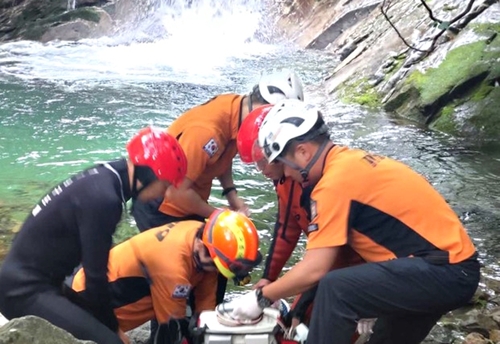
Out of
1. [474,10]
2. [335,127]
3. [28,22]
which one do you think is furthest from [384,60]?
[28,22]

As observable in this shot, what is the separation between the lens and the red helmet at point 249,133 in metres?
4.13

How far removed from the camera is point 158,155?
3.60 metres

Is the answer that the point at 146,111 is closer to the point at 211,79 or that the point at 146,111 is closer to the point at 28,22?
the point at 211,79

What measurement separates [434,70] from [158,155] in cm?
870

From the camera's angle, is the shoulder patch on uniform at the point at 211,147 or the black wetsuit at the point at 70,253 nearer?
the black wetsuit at the point at 70,253

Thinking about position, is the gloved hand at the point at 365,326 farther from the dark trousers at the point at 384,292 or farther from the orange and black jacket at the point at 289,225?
the orange and black jacket at the point at 289,225

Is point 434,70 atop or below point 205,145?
below

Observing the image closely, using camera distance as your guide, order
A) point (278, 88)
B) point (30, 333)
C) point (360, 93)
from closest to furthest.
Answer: point (30, 333) < point (278, 88) < point (360, 93)

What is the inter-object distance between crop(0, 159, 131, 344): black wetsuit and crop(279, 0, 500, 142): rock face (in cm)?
556

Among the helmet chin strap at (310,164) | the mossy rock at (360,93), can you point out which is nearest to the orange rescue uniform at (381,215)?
the helmet chin strap at (310,164)

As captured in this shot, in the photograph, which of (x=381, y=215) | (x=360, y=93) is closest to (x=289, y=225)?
(x=381, y=215)

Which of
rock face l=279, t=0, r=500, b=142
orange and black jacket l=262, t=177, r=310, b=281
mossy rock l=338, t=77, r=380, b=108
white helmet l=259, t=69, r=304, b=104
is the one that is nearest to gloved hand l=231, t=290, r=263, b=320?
orange and black jacket l=262, t=177, r=310, b=281

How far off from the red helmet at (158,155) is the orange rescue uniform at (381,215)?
0.74 metres

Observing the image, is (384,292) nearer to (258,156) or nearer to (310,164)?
(310,164)
